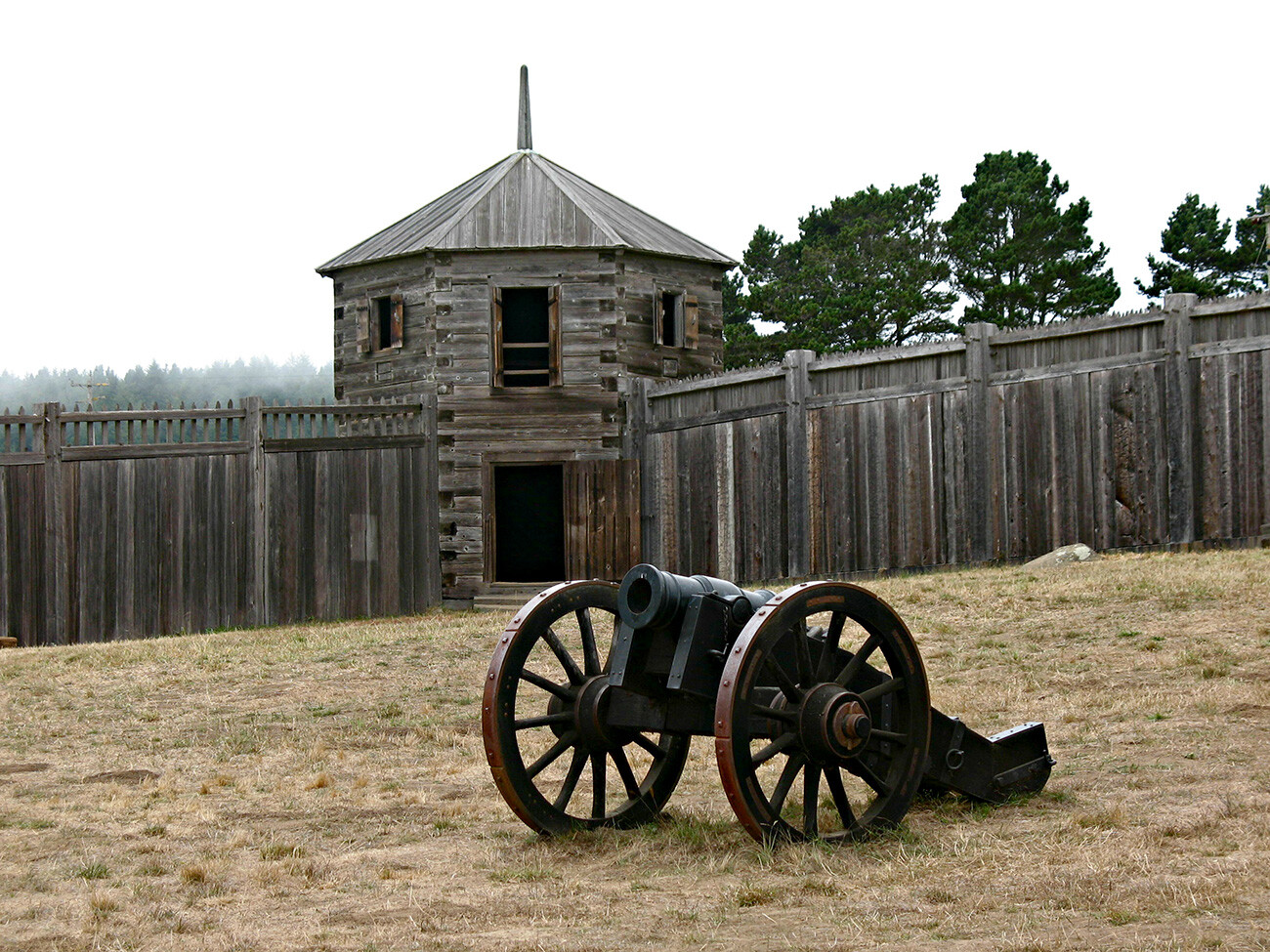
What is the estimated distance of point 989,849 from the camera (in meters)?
5.68

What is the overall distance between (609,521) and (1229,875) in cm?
1487

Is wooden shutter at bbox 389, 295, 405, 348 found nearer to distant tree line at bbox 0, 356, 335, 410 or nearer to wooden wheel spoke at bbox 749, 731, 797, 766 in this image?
wooden wheel spoke at bbox 749, 731, 797, 766

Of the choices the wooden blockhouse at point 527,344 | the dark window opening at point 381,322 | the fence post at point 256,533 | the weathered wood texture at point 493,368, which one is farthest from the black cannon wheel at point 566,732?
the dark window opening at point 381,322

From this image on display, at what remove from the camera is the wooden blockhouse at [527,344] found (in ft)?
65.3

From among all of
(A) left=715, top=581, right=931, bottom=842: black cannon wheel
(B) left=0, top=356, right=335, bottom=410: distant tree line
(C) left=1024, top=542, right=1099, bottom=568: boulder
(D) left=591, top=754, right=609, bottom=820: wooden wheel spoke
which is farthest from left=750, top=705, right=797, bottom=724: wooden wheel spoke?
(B) left=0, top=356, right=335, bottom=410: distant tree line

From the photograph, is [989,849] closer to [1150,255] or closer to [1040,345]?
[1040,345]

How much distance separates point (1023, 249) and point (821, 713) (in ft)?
114

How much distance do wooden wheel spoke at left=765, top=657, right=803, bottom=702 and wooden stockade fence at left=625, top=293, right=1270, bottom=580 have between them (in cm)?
884

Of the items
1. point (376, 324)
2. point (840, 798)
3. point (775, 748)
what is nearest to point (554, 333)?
point (376, 324)

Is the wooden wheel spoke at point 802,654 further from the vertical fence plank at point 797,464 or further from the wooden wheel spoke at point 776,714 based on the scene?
the vertical fence plank at point 797,464

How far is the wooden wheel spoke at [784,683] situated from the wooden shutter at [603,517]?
13.7 metres

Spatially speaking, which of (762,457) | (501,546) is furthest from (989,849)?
(501,546)

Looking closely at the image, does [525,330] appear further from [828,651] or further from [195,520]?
[828,651]

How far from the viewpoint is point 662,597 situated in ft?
19.2
